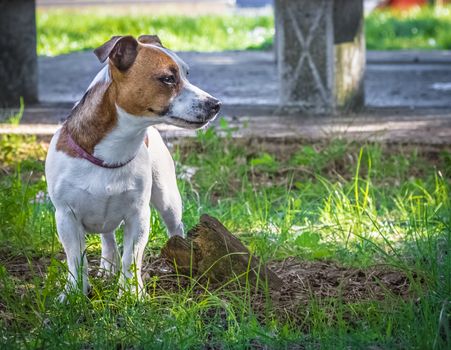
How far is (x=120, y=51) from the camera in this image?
3709mm

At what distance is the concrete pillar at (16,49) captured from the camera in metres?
8.13

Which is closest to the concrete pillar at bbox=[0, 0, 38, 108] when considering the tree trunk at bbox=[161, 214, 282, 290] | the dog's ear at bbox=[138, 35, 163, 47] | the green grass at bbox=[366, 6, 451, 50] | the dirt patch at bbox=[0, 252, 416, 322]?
the dirt patch at bbox=[0, 252, 416, 322]

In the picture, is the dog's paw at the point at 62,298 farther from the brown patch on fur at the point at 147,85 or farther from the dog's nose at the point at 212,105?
the dog's nose at the point at 212,105

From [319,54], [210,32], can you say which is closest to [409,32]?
[210,32]

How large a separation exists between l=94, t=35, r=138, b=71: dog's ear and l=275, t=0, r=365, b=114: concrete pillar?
4116mm

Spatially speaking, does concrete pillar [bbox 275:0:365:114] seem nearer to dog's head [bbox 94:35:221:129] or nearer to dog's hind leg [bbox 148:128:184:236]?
dog's hind leg [bbox 148:128:184:236]

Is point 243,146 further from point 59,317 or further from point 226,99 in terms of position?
point 59,317

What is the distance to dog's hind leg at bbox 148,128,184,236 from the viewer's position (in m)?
4.23

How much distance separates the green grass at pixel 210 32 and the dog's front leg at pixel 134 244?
1037 centimetres

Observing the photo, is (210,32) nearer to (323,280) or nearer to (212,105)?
(323,280)

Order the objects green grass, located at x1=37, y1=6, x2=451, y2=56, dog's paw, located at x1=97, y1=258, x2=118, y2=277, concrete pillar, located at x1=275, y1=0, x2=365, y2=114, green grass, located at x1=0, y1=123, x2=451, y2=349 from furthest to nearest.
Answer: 1. green grass, located at x1=37, y1=6, x2=451, y2=56
2. concrete pillar, located at x1=275, y1=0, x2=365, y2=114
3. dog's paw, located at x1=97, y1=258, x2=118, y2=277
4. green grass, located at x1=0, y1=123, x2=451, y2=349

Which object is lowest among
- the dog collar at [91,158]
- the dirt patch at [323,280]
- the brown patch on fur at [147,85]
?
the dirt patch at [323,280]

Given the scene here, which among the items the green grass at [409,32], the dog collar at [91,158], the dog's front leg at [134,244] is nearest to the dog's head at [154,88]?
the dog collar at [91,158]

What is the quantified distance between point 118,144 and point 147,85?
28 centimetres
